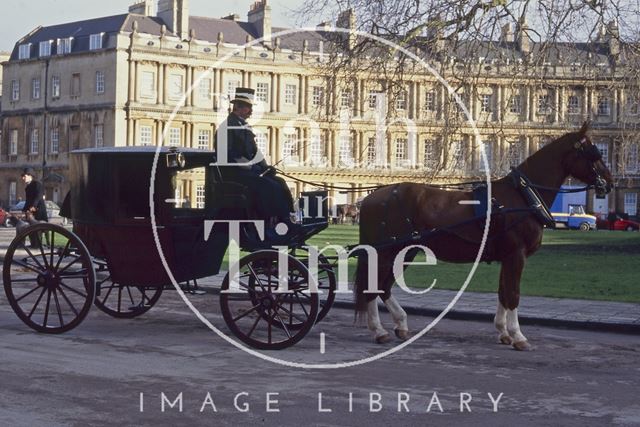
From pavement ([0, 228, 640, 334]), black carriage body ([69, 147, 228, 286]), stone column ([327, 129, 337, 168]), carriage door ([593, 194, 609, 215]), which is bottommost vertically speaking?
pavement ([0, 228, 640, 334])

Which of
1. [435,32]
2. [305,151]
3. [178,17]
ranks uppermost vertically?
[178,17]

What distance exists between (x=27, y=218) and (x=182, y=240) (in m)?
10.2

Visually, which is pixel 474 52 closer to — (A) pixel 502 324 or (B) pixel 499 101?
(B) pixel 499 101

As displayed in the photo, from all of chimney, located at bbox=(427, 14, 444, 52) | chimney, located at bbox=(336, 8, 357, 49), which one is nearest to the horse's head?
chimney, located at bbox=(427, 14, 444, 52)

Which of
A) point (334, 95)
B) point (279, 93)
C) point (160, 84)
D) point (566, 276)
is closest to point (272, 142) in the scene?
point (279, 93)

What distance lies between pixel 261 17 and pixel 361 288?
3231 inches

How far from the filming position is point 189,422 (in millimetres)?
6527

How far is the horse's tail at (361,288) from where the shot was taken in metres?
10.1

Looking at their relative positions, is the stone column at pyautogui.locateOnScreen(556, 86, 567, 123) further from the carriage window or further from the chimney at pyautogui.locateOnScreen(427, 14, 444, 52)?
the carriage window

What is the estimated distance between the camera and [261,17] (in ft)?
295

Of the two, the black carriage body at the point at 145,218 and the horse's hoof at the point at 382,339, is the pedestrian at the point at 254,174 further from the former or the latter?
the horse's hoof at the point at 382,339

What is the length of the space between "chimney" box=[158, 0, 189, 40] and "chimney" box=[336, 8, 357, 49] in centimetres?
6735

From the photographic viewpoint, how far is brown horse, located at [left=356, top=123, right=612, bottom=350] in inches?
390

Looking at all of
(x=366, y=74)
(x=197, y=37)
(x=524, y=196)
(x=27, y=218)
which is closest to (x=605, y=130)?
(x=197, y=37)
